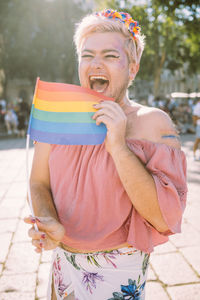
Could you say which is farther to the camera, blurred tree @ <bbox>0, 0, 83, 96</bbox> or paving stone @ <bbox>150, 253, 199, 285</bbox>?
blurred tree @ <bbox>0, 0, 83, 96</bbox>

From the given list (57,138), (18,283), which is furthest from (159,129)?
(18,283)

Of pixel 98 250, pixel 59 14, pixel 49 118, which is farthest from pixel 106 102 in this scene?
pixel 59 14

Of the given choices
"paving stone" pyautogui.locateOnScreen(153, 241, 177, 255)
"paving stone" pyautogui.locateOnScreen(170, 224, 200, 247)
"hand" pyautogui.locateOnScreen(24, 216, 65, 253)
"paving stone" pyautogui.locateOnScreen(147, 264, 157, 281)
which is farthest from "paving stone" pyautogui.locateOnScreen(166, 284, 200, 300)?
"hand" pyautogui.locateOnScreen(24, 216, 65, 253)

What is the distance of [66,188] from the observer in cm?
126

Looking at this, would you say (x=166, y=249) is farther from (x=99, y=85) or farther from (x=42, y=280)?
(x=99, y=85)

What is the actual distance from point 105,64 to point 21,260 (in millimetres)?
2430

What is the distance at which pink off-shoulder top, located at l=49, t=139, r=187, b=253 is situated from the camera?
1110mm

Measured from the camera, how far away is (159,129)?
1.17 meters

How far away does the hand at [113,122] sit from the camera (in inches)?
39.5

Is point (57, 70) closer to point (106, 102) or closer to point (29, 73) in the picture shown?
point (29, 73)

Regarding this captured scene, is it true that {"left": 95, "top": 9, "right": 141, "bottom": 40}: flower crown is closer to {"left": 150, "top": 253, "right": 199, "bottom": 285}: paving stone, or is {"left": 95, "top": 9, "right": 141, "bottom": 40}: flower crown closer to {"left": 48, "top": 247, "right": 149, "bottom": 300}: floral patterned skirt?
{"left": 48, "top": 247, "right": 149, "bottom": 300}: floral patterned skirt

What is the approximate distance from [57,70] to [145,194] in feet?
90.6

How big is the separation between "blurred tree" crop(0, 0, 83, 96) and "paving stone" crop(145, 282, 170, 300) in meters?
23.2

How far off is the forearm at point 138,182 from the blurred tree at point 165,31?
1152 mm
